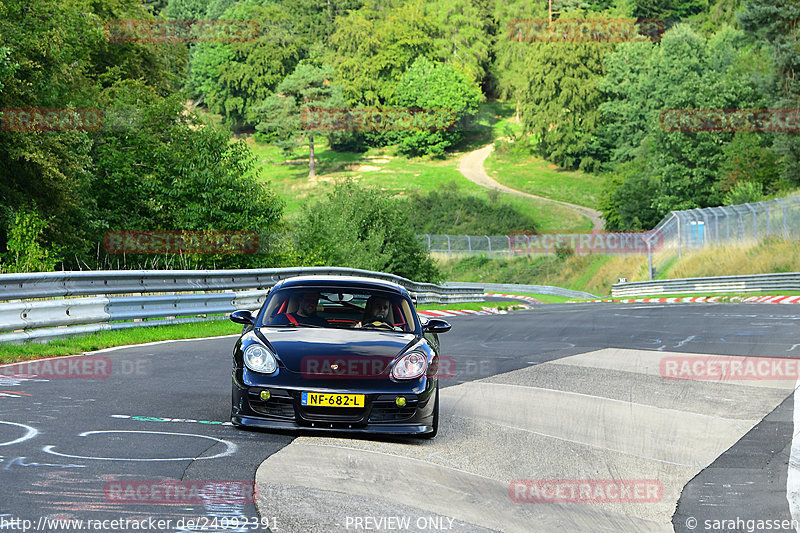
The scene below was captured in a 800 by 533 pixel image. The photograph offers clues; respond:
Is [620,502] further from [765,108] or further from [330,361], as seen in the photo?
[765,108]

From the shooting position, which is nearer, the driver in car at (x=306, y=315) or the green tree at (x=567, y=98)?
the driver in car at (x=306, y=315)

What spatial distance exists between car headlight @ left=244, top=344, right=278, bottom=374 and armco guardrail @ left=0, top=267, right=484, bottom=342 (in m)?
5.87

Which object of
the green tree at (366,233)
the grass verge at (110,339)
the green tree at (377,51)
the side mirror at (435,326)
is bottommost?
the green tree at (366,233)

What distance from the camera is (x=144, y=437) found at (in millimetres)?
7230

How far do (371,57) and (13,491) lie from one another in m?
141

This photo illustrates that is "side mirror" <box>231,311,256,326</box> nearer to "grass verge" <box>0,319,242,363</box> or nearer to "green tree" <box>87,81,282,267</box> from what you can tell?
"grass verge" <box>0,319,242,363</box>

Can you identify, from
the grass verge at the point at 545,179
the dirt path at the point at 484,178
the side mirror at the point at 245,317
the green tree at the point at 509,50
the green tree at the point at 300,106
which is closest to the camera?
the side mirror at the point at 245,317

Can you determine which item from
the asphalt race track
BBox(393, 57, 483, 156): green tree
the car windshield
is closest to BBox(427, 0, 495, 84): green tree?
BBox(393, 57, 483, 156): green tree

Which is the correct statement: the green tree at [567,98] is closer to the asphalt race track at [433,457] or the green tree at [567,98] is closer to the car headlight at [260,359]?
the asphalt race track at [433,457]

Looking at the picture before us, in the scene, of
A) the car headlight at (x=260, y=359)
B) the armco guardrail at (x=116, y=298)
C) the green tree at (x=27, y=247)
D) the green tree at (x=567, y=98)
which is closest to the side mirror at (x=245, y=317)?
the car headlight at (x=260, y=359)

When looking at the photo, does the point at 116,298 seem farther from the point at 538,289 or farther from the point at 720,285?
the point at 538,289

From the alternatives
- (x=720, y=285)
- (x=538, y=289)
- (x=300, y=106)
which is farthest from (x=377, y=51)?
(x=720, y=285)

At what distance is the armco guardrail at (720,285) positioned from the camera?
41.2m

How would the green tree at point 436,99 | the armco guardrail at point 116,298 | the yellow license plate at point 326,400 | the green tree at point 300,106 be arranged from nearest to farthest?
1. the yellow license plate at point 326,400
2. the armco guardrail at point 116,298
3. the green tree at point 300,106
4. the green tree at point 436,99
